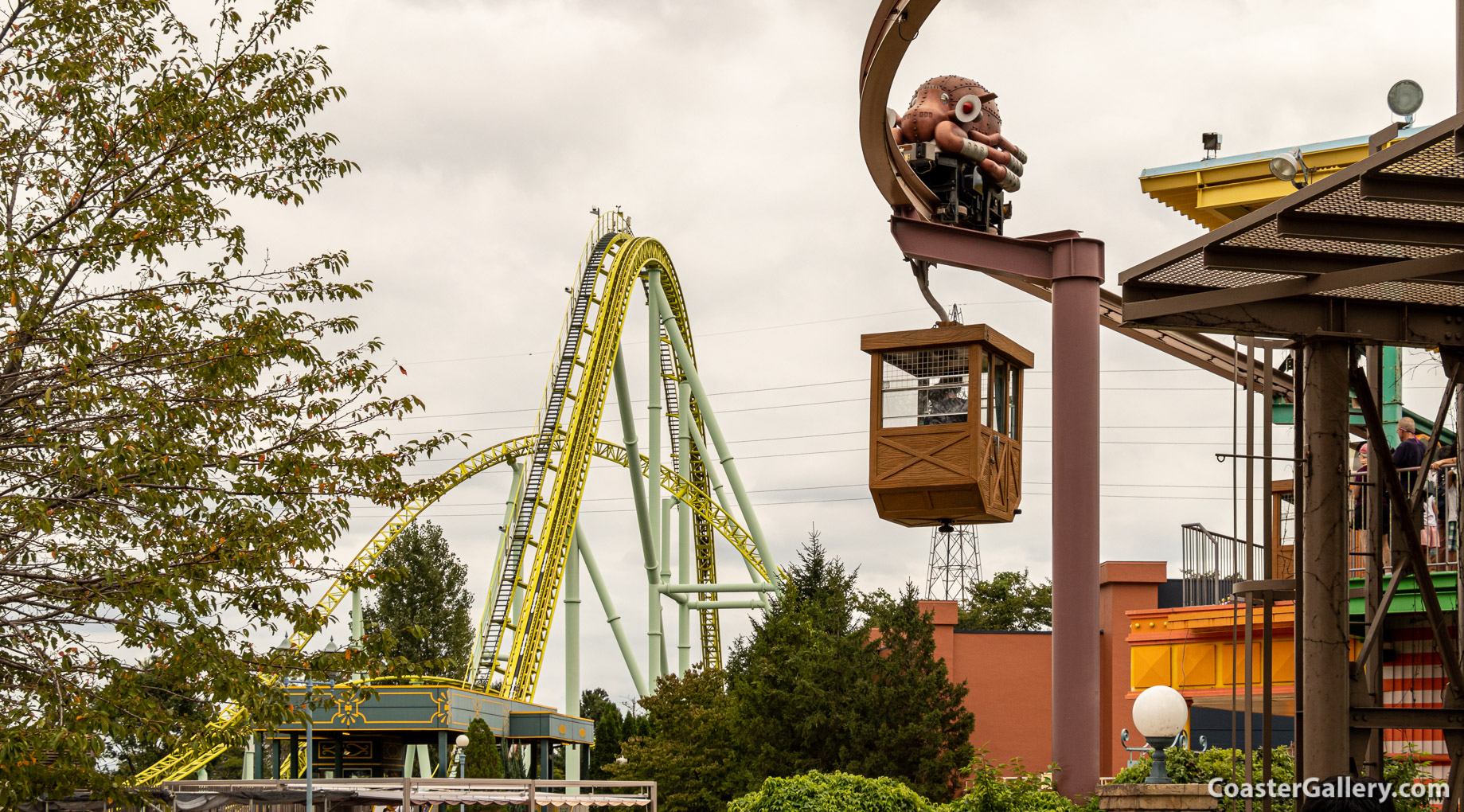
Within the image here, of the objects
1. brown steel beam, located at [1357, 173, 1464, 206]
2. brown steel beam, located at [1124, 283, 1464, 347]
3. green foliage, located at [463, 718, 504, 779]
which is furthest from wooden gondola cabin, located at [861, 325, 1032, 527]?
green foliage, located at [463, 718, 504, 779]

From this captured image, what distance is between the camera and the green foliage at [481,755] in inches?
1107

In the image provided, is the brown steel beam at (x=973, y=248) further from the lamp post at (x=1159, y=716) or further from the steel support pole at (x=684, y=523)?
the steel support pole at (x=684, y=523)

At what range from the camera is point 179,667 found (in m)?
9.55

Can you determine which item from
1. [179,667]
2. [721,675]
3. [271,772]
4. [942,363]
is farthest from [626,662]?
[179,667]

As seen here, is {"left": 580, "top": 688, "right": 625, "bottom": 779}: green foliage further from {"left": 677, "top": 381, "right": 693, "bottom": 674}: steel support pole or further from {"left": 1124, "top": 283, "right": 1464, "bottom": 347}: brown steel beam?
{"left": 1124, "top": 283, "right": 1464, "bottom": 347}: brown steel beam

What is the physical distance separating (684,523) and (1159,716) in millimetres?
27490

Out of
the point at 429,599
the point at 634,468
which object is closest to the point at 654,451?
the point at 634,468

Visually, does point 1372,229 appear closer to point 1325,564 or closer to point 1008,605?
point 1325,564

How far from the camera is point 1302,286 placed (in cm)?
834

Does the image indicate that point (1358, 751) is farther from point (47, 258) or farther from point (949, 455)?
point (47, 258)

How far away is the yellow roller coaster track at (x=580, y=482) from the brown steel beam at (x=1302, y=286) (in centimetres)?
1880

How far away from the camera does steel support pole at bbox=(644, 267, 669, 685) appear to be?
114 feet

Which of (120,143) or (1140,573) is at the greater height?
(120,143)

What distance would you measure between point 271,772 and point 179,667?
23754mm
